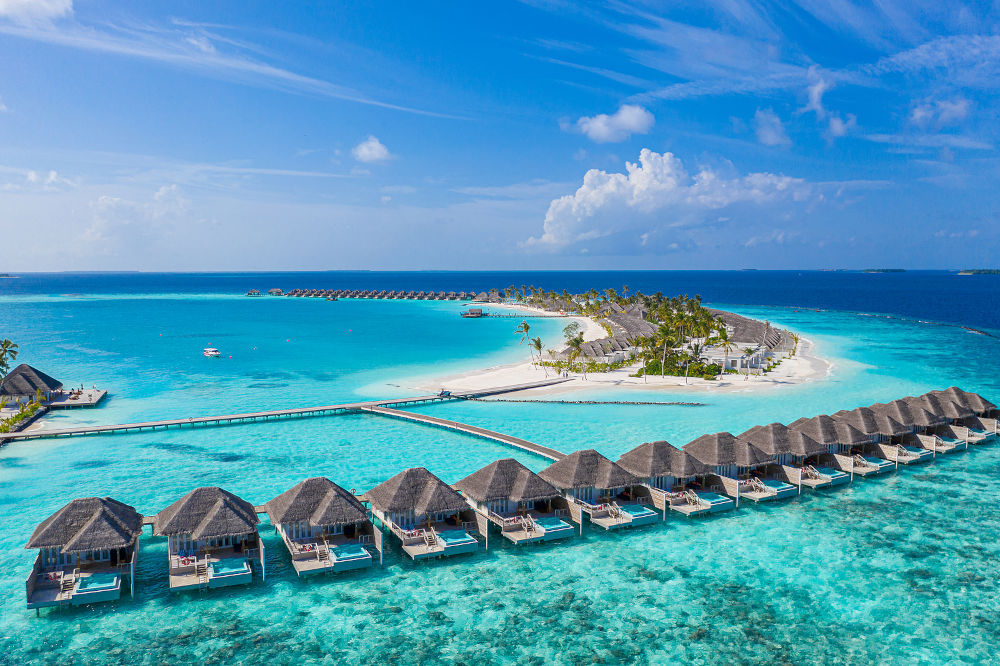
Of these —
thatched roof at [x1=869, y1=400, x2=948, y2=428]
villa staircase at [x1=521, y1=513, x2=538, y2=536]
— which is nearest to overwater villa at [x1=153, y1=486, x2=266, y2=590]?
villa staircase at [x1=521, y1=513, x2=538, y2=536]

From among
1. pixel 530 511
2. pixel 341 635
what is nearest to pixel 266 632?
pixel 341 635

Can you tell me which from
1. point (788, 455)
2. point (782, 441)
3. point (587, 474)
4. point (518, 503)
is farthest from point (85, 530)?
point (788, 455)

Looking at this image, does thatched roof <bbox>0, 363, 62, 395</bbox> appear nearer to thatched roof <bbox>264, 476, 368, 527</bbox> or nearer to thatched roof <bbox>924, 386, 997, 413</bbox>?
thatched roof <bbox>264, 476, 368, 527</bbox>

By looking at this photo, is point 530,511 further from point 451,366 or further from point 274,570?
point 451,366

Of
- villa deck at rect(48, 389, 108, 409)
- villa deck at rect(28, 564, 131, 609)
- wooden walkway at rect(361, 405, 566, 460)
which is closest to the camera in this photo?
villa deck at rect(28, 564, 131, 609)

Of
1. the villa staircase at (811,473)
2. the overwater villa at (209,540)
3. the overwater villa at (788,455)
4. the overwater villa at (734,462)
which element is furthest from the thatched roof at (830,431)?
the overwater villa at (209,540)

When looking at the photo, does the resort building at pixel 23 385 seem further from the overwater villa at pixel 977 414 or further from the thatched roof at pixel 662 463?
the overwater villa at pixel 977 414

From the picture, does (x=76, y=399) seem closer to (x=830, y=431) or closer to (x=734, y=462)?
(x=734, y=462)
